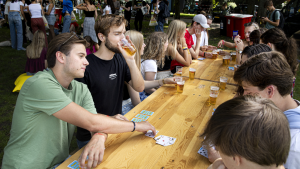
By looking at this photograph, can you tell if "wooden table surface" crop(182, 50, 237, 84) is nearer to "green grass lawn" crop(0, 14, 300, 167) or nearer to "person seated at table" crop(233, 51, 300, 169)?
"person seated at table" crop(233, 51, 300, 169)

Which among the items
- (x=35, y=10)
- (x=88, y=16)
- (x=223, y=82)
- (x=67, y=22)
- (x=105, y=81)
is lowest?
(x=223, y=82)

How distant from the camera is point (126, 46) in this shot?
2211mm

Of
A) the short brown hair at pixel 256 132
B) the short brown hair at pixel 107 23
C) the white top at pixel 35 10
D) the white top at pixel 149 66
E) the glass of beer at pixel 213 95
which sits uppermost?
the white top at pixel 35 10

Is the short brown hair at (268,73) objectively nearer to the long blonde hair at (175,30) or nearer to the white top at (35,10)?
the long blonde hair at (175,30)

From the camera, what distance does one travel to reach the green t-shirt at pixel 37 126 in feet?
4.31

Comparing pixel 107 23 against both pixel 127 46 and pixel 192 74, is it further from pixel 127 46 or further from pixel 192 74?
pixel 192 74

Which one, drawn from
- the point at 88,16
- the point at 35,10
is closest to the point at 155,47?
the point at 88,16

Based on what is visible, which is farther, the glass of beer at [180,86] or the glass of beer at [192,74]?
the glass of beer at [192,74]

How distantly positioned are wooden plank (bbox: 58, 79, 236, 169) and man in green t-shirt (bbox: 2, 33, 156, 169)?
0.09 metres

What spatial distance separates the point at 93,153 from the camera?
4.22ft

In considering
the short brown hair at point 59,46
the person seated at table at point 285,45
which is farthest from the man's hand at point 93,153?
the person seated at table at point 285,45

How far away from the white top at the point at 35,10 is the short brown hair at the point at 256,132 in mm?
7458

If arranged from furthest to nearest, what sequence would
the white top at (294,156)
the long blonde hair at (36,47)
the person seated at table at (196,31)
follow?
the long blonde hair at (36,47) < the person seated at table at (196,31) < the white top at (294,156)

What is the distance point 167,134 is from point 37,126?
3.00 ft
